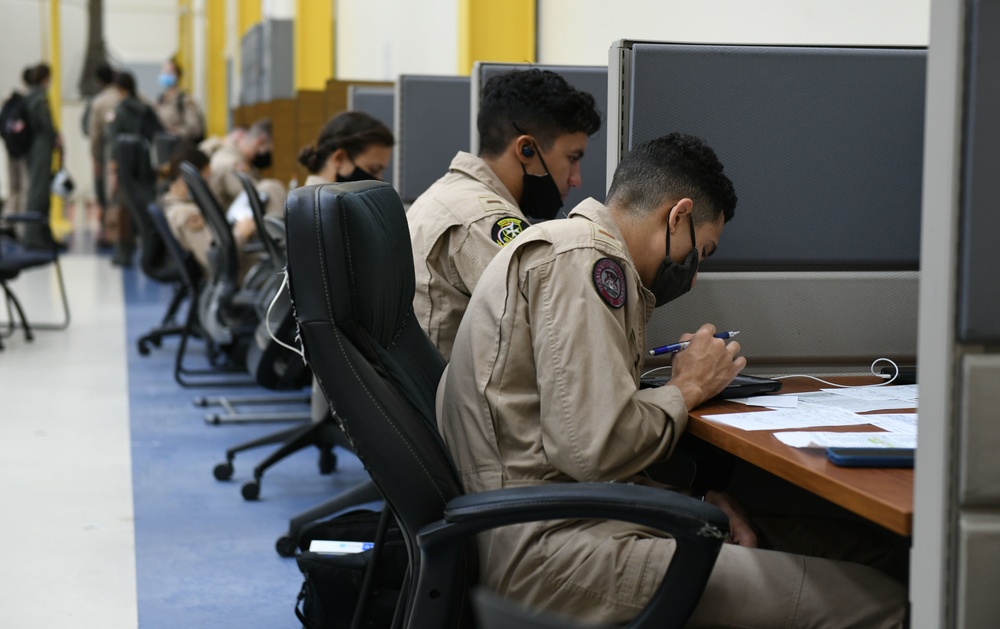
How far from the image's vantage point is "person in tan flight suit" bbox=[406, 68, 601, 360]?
87.8 inches

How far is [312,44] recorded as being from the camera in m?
7.03

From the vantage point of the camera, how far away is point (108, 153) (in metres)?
9.35

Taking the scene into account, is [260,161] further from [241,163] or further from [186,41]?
[186,41]

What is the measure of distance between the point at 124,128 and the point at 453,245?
7474mm

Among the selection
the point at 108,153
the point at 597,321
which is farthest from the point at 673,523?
the point at 108,153

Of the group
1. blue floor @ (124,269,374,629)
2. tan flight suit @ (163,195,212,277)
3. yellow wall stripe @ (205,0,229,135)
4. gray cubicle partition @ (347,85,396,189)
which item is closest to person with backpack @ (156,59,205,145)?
yellow wall stripe @ (205,0,229,135)

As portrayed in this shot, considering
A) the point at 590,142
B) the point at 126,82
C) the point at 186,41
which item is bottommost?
the point at 590,142

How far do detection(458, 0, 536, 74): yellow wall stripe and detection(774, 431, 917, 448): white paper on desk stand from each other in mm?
3032

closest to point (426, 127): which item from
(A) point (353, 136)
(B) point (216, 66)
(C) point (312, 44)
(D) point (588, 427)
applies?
(A) point (353, 136)

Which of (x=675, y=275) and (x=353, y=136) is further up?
(x=353, y=136)

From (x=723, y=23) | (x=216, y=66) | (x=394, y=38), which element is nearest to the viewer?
(x=723, y=23)

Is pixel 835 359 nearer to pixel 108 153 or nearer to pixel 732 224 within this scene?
pixel 732 224

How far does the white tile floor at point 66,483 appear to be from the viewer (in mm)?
2473

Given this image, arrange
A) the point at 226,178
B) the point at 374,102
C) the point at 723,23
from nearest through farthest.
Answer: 1. the point at 723,23
2. the point at 374,102
3. the point at 226,178
